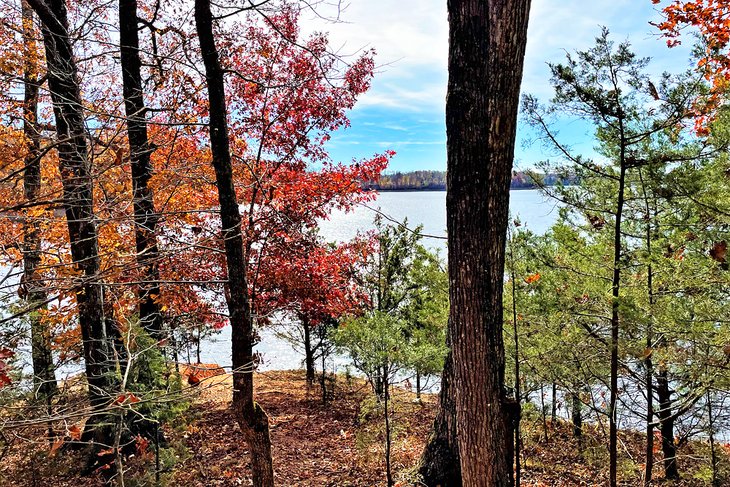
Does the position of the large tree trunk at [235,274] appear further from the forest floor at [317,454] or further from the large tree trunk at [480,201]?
the large tree trunk at [480,201]

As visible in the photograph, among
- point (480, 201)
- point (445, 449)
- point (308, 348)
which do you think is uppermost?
point (480, 201)

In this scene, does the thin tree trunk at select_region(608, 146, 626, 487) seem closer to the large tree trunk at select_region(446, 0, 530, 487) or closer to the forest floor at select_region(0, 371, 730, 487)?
the forest floor at select_region(0, 371, 730, 487)

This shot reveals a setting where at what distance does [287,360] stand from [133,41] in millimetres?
13038

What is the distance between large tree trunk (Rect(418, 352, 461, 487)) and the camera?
5.70 metres

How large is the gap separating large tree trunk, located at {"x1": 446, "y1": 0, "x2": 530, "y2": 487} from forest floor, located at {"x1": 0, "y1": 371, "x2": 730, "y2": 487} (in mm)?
2675

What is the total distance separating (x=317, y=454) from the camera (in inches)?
308

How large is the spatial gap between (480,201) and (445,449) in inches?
159

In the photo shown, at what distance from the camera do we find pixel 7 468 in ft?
20.3

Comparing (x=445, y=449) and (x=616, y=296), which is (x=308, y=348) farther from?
(x=616, y=296)

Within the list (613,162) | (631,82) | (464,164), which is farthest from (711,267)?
(464,164)

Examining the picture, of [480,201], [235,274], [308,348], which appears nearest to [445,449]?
[235,274]

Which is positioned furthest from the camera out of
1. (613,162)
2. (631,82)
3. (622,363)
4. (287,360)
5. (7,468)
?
(287,360)

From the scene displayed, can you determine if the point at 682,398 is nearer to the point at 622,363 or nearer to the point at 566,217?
the point at 622,363

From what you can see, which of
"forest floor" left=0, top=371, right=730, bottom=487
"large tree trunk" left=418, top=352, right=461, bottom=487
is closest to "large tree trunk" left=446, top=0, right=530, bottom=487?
"large tree trunk" left=418, top=352, right=461, bottom=487
